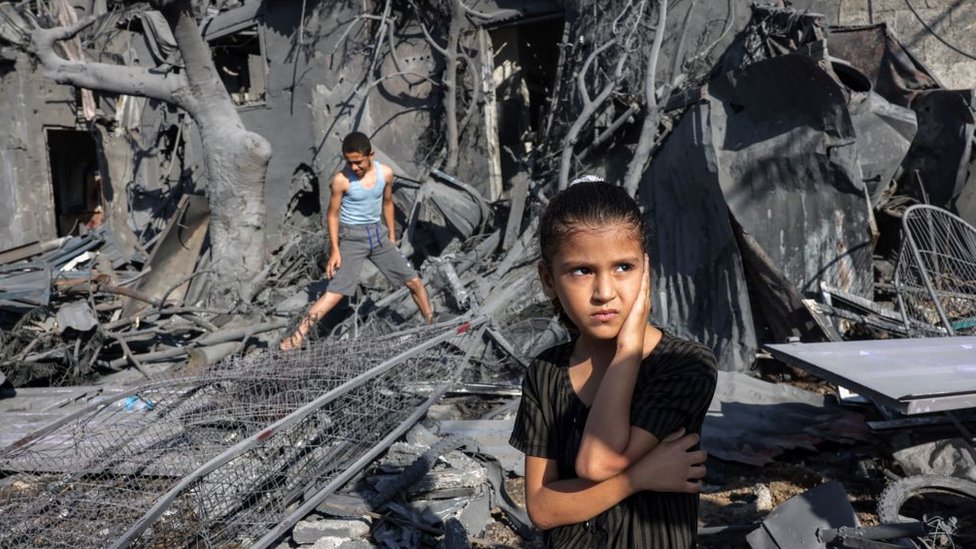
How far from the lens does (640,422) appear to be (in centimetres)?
138

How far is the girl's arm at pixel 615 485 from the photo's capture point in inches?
54.0

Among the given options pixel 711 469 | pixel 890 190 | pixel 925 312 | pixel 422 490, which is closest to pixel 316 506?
pixel 422 490

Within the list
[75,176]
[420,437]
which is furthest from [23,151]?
[420,437]

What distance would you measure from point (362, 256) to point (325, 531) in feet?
9.88

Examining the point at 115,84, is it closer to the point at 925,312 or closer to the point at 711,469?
the point at 711,469

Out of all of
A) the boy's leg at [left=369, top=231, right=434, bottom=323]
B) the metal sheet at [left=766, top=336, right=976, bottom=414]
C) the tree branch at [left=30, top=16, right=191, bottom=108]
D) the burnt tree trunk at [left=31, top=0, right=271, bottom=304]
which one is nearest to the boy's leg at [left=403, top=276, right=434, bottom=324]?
the boy's leg at [left=369, top=231, right=434, bottom=323]

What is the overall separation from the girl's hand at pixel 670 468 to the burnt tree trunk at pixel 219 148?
7274 mm

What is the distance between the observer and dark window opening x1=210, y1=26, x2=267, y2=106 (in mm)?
11695

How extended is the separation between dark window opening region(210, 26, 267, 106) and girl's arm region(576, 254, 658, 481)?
10792mm

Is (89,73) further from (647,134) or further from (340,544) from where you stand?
(340,544)

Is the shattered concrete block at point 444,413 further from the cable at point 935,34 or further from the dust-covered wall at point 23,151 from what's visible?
the dust-covered wall at point 23,151

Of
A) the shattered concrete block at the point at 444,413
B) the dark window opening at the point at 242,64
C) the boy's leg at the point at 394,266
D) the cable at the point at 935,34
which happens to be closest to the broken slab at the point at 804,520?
the shattered concrete block at the point at 444,413

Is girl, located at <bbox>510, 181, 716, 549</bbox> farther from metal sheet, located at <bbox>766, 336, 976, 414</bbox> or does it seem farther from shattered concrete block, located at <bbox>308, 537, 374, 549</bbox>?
shattered concrete block, located at <bbox>308, 537, 374, 549</bbox>

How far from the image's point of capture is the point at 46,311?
6391 mm
